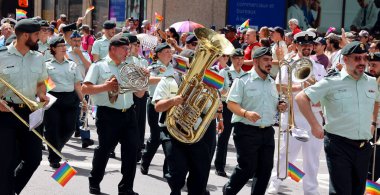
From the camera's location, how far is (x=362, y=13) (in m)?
24.7

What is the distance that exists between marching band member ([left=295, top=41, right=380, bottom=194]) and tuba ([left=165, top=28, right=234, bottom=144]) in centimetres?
88

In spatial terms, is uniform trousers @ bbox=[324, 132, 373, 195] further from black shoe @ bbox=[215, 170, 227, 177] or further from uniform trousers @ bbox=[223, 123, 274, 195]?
black shoe @ bbox=[215, 170, 227, 177]

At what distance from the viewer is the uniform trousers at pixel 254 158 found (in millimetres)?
7430

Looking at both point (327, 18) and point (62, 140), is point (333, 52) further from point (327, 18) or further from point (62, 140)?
point (327, 18)

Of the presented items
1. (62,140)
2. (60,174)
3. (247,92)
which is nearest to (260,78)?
(247,92)

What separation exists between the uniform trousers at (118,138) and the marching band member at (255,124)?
1269 mm

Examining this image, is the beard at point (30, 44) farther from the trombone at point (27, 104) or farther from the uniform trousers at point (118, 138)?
the uniform trousers at point (118, 138)

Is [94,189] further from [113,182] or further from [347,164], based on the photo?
[347,164]

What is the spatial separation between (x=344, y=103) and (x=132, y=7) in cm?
1981

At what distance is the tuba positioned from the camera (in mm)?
6629

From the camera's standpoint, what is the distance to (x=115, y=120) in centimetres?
823

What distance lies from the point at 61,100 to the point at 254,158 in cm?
368

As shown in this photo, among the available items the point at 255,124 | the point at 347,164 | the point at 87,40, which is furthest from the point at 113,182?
the point at 87,40

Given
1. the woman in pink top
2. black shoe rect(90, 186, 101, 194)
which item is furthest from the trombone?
the woman in pink top
